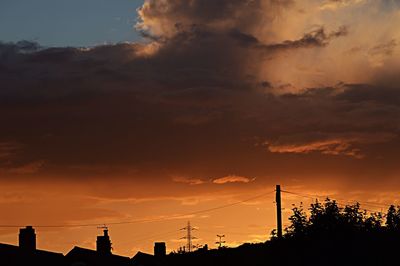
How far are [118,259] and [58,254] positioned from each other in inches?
336

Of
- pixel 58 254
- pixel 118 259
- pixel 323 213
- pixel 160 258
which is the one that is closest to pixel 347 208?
pixel 323 213

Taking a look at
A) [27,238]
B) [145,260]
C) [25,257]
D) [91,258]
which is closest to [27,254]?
[25,257]

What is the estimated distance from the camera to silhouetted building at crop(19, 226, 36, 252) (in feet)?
204

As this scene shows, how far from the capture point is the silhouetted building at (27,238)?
62166 millimetres

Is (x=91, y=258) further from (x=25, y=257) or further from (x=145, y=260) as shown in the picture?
(x=145, y=260)

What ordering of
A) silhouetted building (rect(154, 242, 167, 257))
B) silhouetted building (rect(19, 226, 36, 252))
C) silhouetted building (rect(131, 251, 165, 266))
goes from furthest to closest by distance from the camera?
silhouetted building (rect(154, 242, 167, 257))
silhouetted building (rect(131, 251, 165, 266))
silhouetted building (rect(19, 226, 36, 252))

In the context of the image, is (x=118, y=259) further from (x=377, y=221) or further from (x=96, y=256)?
(x=377, y=221)

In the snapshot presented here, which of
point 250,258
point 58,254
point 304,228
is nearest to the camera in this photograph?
point 58,254

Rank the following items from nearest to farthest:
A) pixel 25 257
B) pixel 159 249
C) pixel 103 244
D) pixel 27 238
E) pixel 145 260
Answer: pixel 25 257
pixel 27 238
pixel 103 244
pixel 159 249
pixel 145 260

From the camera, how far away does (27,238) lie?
2474 inches

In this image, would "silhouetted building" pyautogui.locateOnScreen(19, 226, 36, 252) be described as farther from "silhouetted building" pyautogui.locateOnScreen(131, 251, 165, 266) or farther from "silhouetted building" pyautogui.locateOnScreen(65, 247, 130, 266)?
"silhouetted building" pyautogui.locateOnScreen(131, 251, 165, 266)

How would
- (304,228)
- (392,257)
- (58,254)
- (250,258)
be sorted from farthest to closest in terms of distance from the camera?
(304,228), (250,258), (58,254), (392,257)

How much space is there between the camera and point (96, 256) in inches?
2667

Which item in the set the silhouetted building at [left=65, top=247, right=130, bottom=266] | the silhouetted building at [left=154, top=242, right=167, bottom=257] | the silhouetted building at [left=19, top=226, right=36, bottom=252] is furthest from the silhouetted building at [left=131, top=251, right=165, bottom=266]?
the silhouetted building at [left=19, top=226, right=36, bottom=252]
